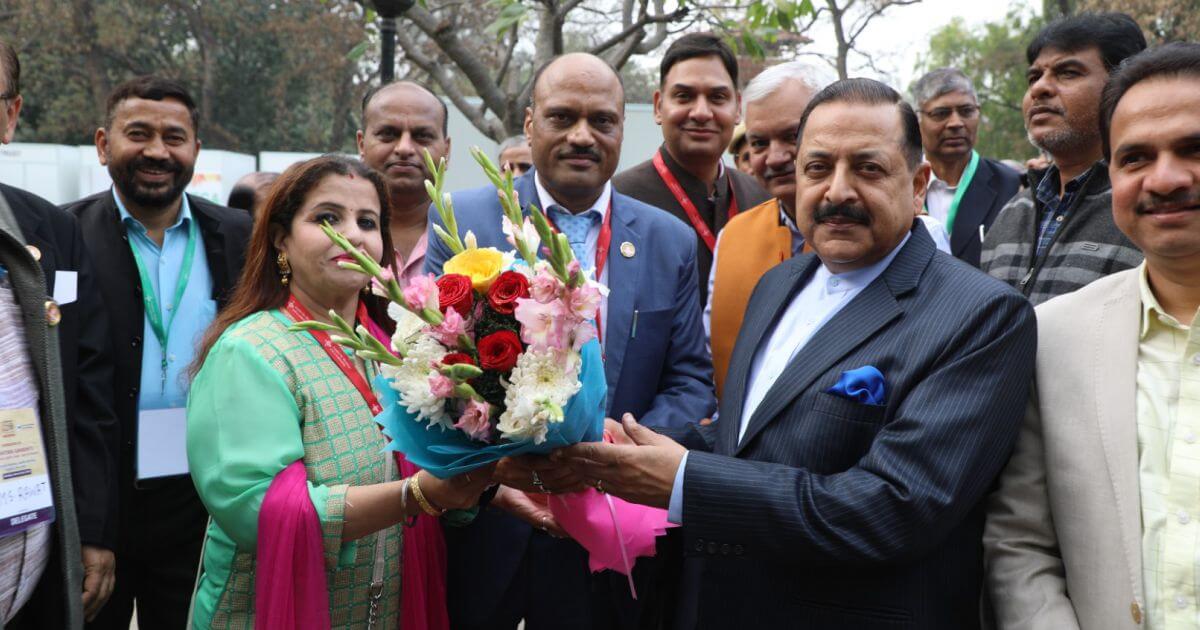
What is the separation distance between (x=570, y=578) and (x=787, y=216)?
1700 millimetres

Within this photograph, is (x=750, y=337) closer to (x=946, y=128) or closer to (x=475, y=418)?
(x=475, y=418)

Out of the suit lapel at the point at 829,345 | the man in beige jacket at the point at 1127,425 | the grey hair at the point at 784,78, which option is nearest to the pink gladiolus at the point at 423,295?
the suit lapel at the point at 829,345

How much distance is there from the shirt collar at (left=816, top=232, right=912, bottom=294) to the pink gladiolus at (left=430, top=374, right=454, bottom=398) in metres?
1.15

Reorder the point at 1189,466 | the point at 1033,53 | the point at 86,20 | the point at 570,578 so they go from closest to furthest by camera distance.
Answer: the point at 1189,466 < the point at 570,578 < the point at 1033,53 < the point at 86,20

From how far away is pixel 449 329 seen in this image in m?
2.31

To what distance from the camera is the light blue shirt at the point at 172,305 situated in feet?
13.4

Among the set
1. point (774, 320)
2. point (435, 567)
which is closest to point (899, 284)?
point (774, 320)

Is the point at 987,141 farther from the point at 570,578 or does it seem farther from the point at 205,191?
the point at 570,578

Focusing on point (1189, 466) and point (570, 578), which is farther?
point (570, 578)

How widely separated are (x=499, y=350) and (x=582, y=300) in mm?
225

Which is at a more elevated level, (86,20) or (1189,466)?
(86,20)

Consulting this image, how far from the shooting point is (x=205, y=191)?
569 inches

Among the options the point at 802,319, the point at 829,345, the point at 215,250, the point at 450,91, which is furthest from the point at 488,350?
the point at 450,91

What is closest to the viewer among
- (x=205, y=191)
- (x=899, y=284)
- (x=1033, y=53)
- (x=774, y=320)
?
(x=899, y=284)
